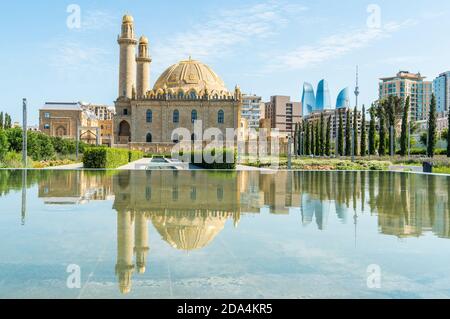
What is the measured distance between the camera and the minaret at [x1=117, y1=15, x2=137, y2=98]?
179 ft

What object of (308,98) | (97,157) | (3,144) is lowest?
(97,157)

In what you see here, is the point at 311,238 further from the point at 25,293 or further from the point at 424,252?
the point at 25,293

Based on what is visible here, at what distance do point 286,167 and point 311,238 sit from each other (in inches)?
819

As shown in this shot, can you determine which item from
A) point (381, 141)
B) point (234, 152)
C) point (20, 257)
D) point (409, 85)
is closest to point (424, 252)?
point (20, 257)

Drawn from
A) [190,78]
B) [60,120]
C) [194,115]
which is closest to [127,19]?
[190,78]

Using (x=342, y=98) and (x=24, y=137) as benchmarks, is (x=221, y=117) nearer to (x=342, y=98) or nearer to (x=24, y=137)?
(x=24, y=137)

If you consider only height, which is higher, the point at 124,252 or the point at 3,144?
the point at 3,144

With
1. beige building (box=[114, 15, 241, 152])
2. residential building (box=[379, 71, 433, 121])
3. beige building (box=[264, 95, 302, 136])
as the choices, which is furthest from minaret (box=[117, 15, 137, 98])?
beige building (box=[264, 95, 302, 136])

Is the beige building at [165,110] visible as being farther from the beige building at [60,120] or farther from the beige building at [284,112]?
the beige building at [284,112]

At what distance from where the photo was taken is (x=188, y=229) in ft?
19.0

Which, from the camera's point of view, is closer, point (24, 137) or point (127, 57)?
point (24, 137)

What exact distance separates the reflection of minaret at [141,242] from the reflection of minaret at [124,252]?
0.06 m

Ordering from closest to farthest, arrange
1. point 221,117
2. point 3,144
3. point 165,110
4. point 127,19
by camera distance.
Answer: point 3,144 → point 127,19 → point 165,110 → point 221,117

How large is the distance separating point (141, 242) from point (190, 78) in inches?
2228
